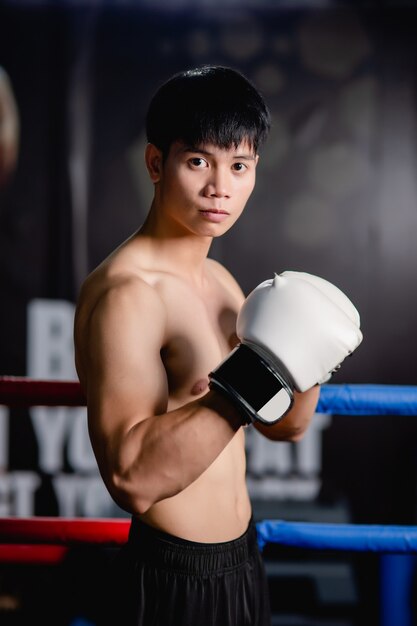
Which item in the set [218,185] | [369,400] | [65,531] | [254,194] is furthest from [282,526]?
[254,194]

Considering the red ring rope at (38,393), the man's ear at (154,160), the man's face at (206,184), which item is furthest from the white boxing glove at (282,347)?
the red ring rope at (38,393)

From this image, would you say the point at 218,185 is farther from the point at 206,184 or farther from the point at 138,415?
the point at 138,415

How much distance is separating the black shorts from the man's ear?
46cm

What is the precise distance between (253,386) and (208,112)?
0.35 metres

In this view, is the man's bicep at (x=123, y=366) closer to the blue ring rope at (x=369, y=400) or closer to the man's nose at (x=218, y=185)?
the man's nose at (x=218, y=185)

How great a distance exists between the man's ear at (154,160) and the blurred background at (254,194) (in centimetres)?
181

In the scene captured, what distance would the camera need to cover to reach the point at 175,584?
912 mm

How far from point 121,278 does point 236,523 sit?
0.37 metres

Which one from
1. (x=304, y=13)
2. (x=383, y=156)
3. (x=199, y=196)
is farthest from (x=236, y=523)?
(x=304, y=13)

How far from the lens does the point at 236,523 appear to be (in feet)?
3.21

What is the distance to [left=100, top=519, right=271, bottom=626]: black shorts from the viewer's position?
2.99ft

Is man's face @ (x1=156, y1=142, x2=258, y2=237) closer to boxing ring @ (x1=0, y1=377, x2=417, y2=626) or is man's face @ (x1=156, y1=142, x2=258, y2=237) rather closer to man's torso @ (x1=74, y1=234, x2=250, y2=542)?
man's torso @ (x1=74, y1=234, x2=250, y2=542)

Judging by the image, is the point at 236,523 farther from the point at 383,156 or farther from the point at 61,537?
the point at 383,156

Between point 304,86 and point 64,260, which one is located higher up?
point 304,86
